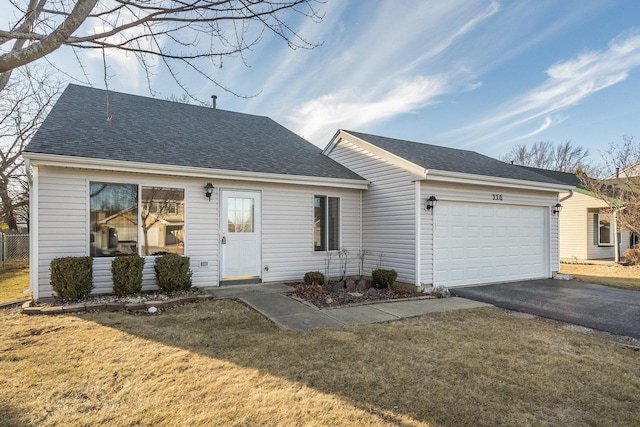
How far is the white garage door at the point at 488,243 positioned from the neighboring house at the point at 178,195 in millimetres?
2384

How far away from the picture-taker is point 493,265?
9.01 m

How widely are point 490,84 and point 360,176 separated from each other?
9.27 metres

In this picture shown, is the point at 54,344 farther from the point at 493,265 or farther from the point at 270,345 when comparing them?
the point at 493,265

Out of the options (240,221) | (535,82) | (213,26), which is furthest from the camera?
(535,82)

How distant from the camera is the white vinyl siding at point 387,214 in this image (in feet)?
26.2

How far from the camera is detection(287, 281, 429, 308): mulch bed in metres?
6.57

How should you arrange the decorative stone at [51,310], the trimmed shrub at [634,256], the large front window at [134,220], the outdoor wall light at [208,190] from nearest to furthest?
the decorative stone at [51,310] < the large front window at [134,220] < the outdoor wall light at [208,190] < the trimmed shrub at [634,256]

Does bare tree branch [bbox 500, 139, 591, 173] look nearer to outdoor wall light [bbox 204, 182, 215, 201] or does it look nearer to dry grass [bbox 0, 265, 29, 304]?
outdoor wall light [bbox 204, 182, 215, 201]

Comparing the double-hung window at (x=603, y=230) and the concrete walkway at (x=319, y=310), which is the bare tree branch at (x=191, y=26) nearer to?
the concrete walkway at (x=319, y=310)

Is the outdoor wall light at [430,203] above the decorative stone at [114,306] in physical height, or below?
above

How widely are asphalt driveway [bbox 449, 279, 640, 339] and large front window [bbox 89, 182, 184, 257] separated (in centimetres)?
632

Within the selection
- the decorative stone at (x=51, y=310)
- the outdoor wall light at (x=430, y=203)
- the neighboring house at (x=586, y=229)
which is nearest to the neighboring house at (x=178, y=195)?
the decorative stone at (x=51, y=310)

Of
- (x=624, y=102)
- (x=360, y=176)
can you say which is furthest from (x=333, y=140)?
(x=624, y=102)

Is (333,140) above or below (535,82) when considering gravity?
below
